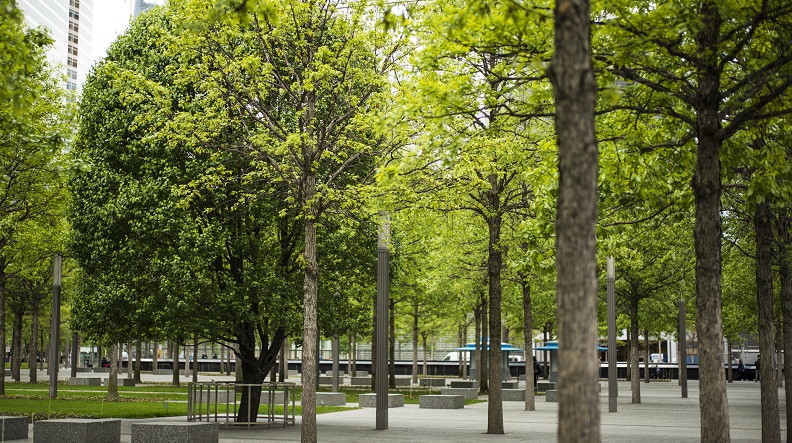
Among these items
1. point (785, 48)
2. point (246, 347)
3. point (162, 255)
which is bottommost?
point (246, 347)

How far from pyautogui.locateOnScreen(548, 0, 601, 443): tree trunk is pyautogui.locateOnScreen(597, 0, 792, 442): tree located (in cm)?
430

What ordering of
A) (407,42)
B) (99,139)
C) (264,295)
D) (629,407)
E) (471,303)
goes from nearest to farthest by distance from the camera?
(407,42)
(264,295)
(99,139)
(629,407)
(471,303)

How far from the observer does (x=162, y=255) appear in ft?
68.0

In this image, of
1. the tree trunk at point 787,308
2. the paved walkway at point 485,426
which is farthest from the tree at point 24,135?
the tree trunk at point 787,308

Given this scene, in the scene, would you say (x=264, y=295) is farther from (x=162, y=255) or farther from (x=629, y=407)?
(x=629, y=407)

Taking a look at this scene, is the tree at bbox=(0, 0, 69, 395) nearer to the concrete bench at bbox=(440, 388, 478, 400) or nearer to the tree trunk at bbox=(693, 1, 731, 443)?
the tree trunk at bbox=(693, 1, 731, 443)

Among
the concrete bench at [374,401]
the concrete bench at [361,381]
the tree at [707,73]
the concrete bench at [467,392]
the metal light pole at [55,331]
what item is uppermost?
the tree at [707,73]

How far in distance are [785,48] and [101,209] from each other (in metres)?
15.5

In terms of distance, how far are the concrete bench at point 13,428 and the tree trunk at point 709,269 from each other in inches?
535

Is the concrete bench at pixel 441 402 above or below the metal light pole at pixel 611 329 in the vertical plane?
below

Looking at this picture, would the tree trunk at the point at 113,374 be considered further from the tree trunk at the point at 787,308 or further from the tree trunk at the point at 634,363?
the tree trunk at the point at 787,308

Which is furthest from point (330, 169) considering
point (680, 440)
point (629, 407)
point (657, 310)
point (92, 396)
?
point (657, 310)

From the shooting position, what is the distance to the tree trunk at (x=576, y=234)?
551 centimetres

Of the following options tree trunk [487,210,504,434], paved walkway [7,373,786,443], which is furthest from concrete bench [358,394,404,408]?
tree trunk [487,210,504,434]
